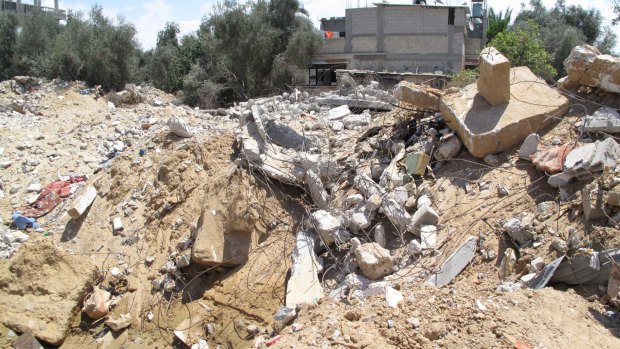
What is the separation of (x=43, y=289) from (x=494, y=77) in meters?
5.64

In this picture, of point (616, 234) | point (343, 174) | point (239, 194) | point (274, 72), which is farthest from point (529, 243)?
point (274, 72)

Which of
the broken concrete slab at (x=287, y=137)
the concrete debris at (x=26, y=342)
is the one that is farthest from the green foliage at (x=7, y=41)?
the concrete debris at (x=26, y=342)

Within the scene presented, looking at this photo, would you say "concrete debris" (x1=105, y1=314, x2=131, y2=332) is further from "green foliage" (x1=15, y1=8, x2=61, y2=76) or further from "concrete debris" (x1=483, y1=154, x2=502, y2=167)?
"green foliage" (x1=15, y1=8, x2=61, y2=76)

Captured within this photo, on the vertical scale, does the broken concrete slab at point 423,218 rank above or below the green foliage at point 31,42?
below

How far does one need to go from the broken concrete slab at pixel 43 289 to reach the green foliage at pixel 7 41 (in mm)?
16731

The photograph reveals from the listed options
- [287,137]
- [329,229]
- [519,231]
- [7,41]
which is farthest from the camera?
[7,41]

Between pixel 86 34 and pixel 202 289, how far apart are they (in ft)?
45.8

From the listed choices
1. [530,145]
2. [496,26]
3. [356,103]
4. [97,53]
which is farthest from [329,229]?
[496,26]

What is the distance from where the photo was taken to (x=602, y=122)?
5.11 meters

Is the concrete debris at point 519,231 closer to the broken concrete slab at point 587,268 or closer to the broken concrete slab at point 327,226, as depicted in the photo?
the broken concrete slab at point 587,268

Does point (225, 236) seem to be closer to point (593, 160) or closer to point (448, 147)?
point (448, 147)

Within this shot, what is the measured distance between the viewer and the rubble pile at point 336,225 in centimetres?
392

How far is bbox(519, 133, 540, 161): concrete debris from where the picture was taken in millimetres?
5219

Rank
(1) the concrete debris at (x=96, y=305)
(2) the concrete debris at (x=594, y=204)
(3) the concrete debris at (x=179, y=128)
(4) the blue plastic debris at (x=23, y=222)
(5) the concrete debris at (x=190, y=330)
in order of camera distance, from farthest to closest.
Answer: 1. (3) the concrete debris at (x=179, y=128)
2. (4) the blue plastic debris at (x=23, y=222)
3. (1) the concrete debris at (x=96, y=305)
4. (5) the concrete debris at (x=190, y=330)
5. (2) the concrete debris at (x=594, y=204)
